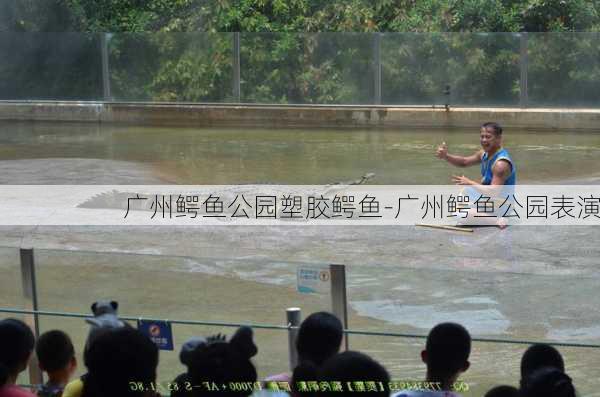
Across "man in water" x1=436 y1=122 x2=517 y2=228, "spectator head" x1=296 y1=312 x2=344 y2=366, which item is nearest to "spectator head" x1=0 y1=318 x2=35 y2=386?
"spectator head" x1=296 y1=312 x2=344 y2=366

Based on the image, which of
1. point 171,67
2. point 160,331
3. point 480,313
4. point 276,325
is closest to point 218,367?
point 160,331

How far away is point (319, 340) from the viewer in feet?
14.5

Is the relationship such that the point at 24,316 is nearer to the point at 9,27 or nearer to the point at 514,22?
the point at 514,22

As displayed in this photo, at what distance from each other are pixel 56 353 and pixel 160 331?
1162mm

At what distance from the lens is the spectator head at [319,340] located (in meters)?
4.41

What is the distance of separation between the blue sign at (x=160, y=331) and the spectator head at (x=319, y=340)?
1253 millimetres

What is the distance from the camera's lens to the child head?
4422 mm

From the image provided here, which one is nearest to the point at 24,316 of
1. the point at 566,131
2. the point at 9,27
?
the point at 566,131

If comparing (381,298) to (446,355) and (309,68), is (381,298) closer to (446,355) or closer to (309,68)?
(446,355)

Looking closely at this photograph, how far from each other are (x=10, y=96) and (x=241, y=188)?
12.2 meters

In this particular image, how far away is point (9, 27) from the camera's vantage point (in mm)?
24656

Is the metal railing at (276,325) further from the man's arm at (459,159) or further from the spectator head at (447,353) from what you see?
the man's arm at (459,159)

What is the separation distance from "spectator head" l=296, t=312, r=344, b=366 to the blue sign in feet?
4.11

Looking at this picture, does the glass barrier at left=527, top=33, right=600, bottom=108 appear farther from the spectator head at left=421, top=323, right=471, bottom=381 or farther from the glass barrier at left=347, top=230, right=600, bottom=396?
the spectator head at left=421, top=323, right=471, bottom=381
